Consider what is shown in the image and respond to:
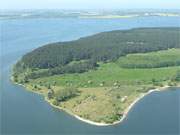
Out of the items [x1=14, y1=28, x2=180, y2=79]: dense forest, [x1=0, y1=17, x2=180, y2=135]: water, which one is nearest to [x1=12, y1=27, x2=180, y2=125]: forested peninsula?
[x1=14, y1=28, x2=180, y2=79]: dense forest

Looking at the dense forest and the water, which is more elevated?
the dense forest

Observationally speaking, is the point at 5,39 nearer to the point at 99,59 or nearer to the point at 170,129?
the point at 99,59

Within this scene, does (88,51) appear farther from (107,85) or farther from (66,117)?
(66,117)

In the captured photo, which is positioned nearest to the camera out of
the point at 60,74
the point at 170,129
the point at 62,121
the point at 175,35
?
the point at 170,129

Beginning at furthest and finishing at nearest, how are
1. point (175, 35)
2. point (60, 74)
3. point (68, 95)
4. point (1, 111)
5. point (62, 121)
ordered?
point (175, 35) → point (60, 74) → point (68, 95) → point (1, 111) → point (62, 121)

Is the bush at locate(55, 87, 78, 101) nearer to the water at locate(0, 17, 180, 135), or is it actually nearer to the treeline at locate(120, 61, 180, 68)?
the water at locate(0, 17, 180, 135)

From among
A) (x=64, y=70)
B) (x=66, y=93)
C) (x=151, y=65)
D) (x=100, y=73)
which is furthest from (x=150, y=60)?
(x=66, y=93)

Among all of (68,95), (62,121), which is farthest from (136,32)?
(62,121)

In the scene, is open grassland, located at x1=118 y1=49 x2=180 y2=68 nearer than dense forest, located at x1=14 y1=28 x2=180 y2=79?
No
